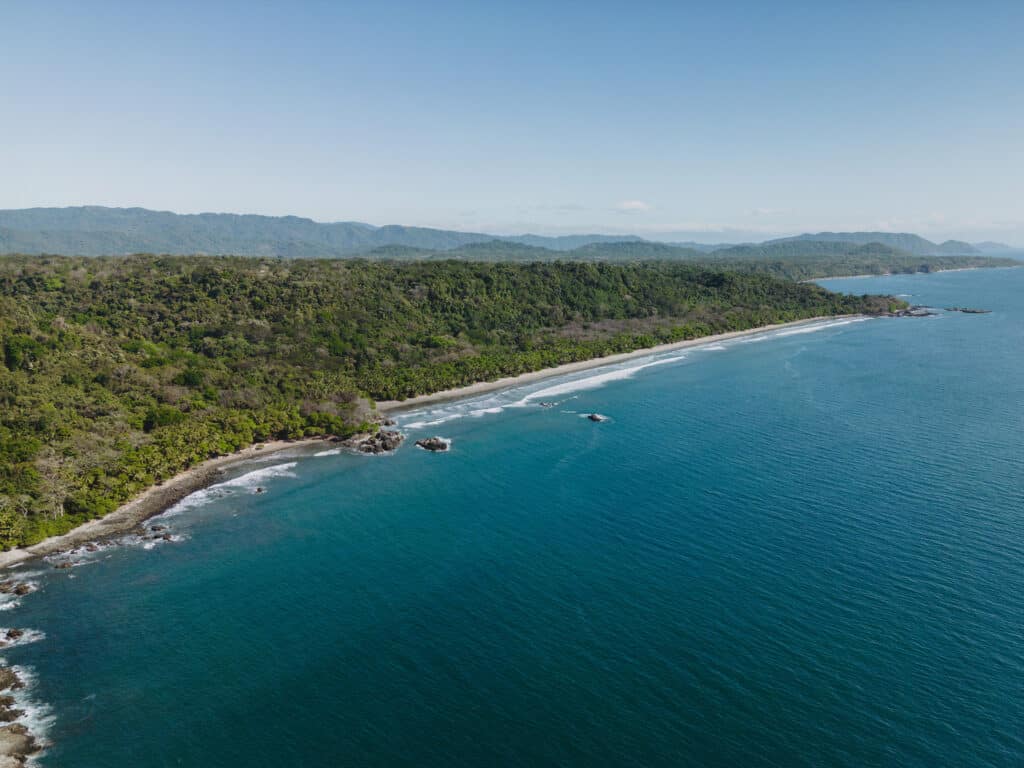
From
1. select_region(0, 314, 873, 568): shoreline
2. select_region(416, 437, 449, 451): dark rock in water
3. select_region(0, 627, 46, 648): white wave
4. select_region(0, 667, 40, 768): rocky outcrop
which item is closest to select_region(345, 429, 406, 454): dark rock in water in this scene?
select_region(416, 437, 449, 451): dark rock in water

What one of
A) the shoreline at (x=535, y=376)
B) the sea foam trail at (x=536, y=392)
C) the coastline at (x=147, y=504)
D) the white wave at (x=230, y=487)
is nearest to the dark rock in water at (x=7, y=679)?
the coastline at (x=147, y=504)

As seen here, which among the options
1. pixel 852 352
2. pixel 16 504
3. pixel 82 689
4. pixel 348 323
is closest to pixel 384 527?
pixel 82 689

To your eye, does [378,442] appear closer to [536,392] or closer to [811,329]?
[536,392]

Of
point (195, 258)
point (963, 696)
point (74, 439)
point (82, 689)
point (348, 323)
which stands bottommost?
point (82, 689)

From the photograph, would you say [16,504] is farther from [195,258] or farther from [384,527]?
[195,258]

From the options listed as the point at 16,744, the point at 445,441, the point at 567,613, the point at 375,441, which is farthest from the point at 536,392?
the point at 16,744

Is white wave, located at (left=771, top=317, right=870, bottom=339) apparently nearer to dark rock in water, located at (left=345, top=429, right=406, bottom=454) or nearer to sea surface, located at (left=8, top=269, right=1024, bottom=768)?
sea surface, located at (left=8, top=269, right=1024, bottom=768)
